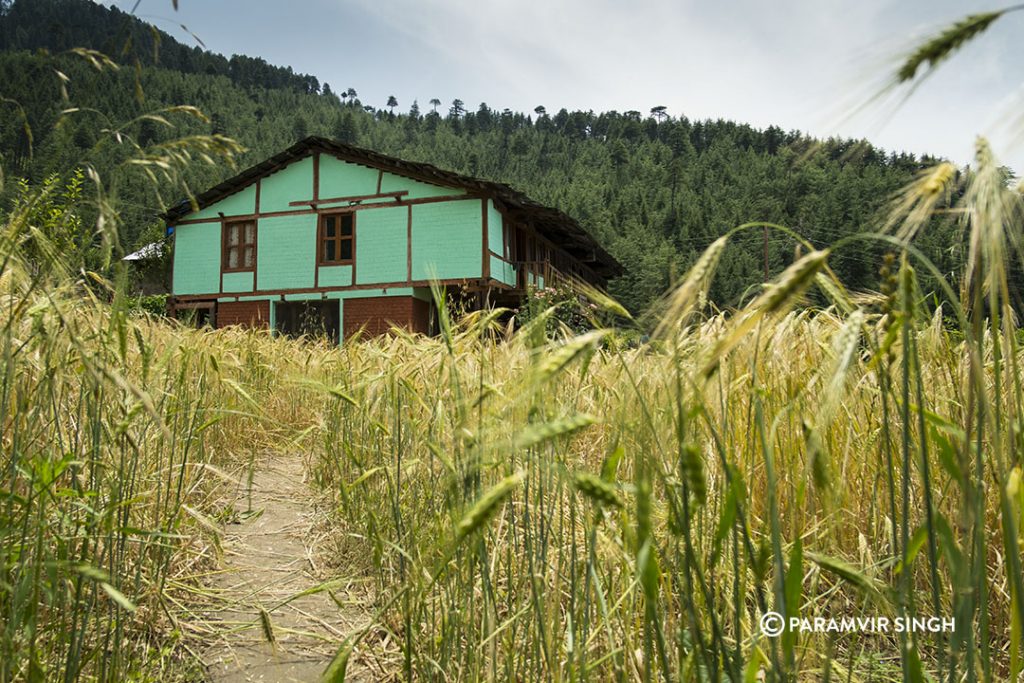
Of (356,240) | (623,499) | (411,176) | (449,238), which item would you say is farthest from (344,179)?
(623,499)

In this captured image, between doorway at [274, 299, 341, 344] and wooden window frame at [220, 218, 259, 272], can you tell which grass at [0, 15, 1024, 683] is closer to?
doorway at [274, 299, 341, 344]

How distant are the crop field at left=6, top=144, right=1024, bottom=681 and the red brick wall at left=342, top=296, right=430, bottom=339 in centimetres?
1396

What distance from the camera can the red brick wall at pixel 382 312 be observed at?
658 inches

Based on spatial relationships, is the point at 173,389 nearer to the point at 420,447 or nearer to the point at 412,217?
the point at 420,447

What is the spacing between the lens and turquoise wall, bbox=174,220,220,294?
18.5 metres

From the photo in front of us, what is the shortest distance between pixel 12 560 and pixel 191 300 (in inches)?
776

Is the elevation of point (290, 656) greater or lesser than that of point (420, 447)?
lesser

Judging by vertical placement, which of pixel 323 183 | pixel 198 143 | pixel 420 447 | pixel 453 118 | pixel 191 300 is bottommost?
pixel 420 447

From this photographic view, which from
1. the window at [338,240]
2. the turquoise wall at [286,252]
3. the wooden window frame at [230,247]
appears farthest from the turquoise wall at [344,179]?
the wooden window frame at [230,247]

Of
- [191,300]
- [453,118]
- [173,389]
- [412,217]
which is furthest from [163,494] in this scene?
[453,118]

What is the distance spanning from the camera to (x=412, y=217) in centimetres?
1686

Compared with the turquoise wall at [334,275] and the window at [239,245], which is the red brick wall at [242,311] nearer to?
the window at [239,245]

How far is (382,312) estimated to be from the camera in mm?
16844

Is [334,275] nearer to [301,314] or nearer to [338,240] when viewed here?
[338,240]
